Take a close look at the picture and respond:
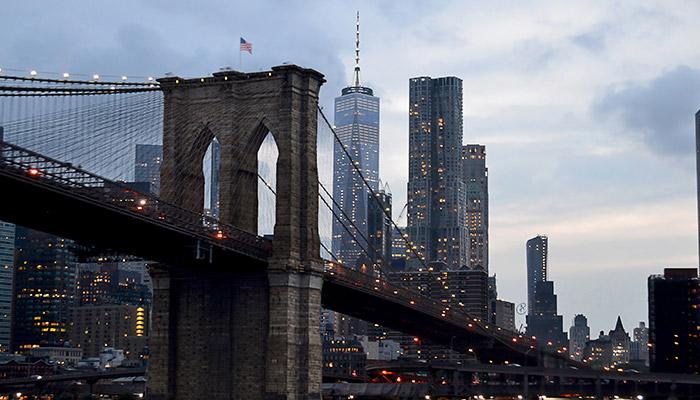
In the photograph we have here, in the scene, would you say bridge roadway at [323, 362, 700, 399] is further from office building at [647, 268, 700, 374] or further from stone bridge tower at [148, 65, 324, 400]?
office building at [647, 268, 700, 374]

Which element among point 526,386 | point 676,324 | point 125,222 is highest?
point 125,222

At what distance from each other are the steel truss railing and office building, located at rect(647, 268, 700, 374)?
5209 inches

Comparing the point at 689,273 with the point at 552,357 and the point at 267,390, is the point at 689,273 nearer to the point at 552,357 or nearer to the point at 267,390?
the point at 552,357

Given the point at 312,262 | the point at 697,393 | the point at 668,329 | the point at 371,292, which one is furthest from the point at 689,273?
the point at 312,262

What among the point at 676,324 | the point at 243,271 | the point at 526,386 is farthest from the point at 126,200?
the point at 676,324

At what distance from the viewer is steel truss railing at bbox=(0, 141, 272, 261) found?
56906 mm

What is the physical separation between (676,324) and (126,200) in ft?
485

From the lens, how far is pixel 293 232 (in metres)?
75.6

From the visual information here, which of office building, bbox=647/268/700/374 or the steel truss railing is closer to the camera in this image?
the steel truss railing

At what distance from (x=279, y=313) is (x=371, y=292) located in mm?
21128

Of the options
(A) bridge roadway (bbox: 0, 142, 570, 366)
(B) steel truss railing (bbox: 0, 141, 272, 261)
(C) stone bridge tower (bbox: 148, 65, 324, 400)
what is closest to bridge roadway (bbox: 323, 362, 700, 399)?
(A) bridge roadway (bbox: 0, 142, 570, 366)

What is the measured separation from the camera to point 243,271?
250ft

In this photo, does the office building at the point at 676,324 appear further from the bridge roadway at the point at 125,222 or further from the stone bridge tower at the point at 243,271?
the stone bridge tower at the point at 243,271

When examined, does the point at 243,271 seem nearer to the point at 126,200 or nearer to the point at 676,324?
the point at 126,200
